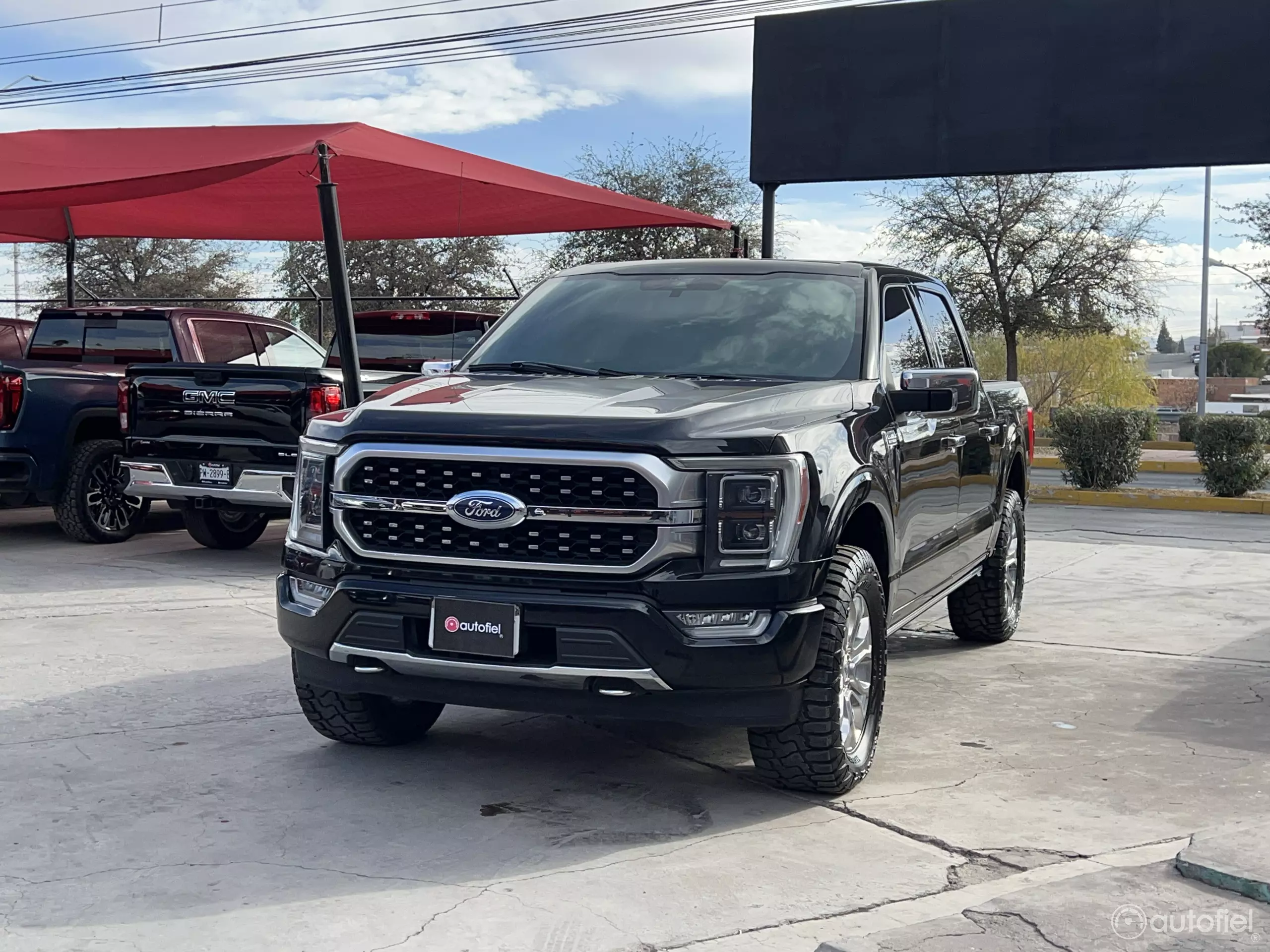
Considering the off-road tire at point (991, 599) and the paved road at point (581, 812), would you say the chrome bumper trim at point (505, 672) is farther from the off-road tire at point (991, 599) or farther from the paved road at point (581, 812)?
the off-road tire at point (991, 599)

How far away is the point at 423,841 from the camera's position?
4.36 m

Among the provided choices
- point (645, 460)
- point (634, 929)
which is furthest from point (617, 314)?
point (634, 929)

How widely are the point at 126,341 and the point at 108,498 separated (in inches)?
56.8

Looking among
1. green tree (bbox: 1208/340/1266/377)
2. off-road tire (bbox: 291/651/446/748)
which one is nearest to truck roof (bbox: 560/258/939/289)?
off-road tire (bbox: 291/651/446/748)

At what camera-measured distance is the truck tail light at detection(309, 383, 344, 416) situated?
982cm

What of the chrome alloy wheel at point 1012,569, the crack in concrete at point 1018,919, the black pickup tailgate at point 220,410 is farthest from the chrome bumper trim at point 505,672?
the black pickup tailgate at point 220,410

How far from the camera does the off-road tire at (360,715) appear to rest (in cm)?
516

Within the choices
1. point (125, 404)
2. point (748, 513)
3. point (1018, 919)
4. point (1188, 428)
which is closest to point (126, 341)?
point (125, 404)

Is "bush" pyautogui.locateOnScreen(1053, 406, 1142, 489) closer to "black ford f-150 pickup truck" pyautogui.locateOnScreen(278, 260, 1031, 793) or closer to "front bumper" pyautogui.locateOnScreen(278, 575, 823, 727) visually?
"black ford f-150 pickup truck" pyautogui.locateOnScreen(278, 260, 1031, 793)

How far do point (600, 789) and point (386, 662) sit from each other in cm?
91

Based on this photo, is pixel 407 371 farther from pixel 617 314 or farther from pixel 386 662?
pixel 386 662

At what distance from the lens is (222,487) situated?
9.85m

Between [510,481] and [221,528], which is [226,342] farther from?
[510,481]

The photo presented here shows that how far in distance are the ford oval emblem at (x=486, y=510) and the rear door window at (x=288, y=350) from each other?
7760 millimetres
